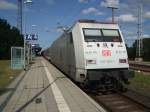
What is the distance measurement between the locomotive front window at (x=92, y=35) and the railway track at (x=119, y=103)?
2571 mm

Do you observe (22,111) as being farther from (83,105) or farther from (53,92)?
(53,92)

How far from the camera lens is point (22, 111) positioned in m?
10.5

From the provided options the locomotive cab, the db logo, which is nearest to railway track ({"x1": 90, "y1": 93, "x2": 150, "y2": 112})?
the locomotive cab

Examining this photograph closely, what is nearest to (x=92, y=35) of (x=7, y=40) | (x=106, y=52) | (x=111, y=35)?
(x=111, y=35)

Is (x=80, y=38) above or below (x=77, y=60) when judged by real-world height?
above

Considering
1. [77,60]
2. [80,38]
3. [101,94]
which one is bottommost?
[101,94]

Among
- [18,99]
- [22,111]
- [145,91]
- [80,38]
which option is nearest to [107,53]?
[80,38]

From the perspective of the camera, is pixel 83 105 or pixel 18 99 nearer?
pixel 83 105

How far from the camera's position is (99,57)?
1563cm

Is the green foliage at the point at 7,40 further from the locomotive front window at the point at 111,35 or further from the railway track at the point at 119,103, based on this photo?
the railway track at the point at 119,103

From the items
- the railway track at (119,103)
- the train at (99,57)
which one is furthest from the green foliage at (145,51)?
the railway track at (119,103)

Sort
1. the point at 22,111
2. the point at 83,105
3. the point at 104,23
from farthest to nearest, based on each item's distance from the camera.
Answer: the point at 104,23 < the point at 83,105 < the point at 22,111

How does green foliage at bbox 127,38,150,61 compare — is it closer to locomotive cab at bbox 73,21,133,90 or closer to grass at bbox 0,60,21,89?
grass at bbox 0,60,21,89

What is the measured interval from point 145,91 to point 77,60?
3.42 meters
